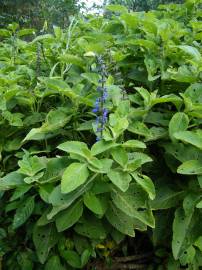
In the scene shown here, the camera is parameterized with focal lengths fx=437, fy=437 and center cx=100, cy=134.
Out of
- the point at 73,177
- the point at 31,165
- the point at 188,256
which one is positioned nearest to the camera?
the point at 73,177

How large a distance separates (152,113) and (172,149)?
9.2 inches

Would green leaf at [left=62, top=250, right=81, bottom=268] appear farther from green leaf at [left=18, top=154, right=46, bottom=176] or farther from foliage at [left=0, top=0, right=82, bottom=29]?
foliage at [left=0, top=0, right=82, bottom=29]

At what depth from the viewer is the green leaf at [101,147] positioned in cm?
168

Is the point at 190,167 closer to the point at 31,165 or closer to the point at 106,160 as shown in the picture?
the point at 106,160

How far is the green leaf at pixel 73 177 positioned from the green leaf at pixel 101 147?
0.27 feet

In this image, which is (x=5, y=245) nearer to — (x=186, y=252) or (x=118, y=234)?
(x=118, y=234)

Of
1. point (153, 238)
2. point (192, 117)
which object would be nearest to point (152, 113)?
point (192, 117)

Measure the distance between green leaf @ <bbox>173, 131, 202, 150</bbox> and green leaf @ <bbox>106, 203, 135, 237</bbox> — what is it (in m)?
0.39

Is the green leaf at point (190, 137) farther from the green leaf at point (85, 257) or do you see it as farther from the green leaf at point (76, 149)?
the green leaf at point (85, 257)

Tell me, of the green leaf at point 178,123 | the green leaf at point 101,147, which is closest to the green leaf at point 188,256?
the green leaf at point 178,123

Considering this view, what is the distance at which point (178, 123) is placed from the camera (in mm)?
1904

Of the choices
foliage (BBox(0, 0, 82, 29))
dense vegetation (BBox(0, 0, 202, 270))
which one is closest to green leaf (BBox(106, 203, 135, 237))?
dense vegetation (BBox(0, 0, 202, 270))

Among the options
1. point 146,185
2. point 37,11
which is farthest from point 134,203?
point 37,11

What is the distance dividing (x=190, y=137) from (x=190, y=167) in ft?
0.41
